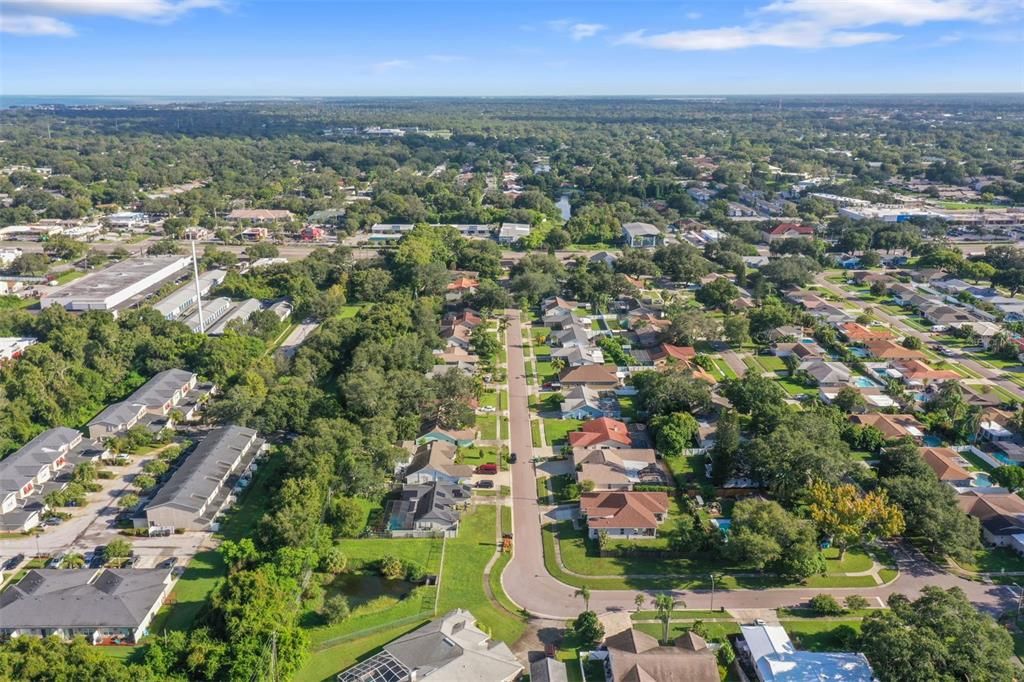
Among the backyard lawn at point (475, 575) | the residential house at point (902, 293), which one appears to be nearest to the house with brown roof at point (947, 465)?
the backyard lawn at point (475, 575)

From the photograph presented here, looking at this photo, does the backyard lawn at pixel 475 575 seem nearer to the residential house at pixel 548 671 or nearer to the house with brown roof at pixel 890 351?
the residential house at pixel 548 671

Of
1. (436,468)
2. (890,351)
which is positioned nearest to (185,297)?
(436,468)

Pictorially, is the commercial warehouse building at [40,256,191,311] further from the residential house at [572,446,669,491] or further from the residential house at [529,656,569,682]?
the residential house at [529,656,569,682]

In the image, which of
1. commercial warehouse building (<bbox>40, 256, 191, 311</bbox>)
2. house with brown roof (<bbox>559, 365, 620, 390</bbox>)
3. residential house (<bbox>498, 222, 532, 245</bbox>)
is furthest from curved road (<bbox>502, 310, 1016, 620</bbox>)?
residential house (<bbox>498, 222, 532, 245</bbox>)

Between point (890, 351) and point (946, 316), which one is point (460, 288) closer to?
point (890, 351)

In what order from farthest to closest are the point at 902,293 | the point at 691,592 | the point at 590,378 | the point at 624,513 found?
the point at 902,293 < the point at 590,378 < the point at 624,513 < the point at 691,592
